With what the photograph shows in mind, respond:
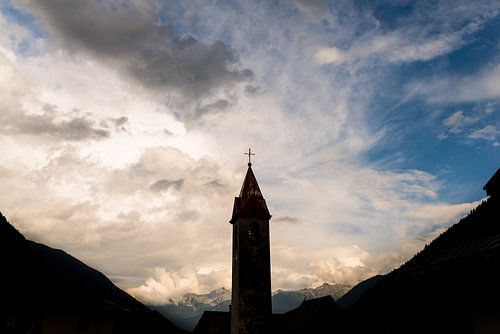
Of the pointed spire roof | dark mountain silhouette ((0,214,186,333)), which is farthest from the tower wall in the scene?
dark mountain silhouette ((0,214,186,333))

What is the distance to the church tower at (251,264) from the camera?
2622cm

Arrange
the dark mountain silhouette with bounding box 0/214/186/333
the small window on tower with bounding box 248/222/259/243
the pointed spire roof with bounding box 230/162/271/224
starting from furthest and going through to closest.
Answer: the pointed spire roof with bounding box 230/162/271/224, the small window on tower with bounding box 248/222/259/243, the dark mountain silhouette with bounding box 0/214/186/333

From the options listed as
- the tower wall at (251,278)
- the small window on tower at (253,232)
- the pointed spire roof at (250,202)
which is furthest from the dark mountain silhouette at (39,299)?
the pointed spire roof at (250,202)

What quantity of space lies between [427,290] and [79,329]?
14.1m

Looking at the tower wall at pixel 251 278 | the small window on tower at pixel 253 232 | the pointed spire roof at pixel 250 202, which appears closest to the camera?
the tower wall at pixel 251 278

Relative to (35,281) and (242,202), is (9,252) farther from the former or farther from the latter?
(242,202)

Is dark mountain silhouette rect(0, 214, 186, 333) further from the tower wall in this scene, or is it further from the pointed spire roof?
the pointed spire roof

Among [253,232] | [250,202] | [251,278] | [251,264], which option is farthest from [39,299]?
[250,202]

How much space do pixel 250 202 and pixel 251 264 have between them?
4744 mm

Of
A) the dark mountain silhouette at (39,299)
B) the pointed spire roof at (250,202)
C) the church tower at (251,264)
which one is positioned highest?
the pointed spire roof at (250,202)

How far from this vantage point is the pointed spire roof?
29219mm

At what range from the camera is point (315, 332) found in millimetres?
32406

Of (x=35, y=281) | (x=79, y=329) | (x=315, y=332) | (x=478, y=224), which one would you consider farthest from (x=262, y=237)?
(x=478, y=224)

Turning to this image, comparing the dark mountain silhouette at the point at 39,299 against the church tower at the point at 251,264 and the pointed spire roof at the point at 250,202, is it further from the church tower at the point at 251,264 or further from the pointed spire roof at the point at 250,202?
the pointed spire roof at the point at 250,202
